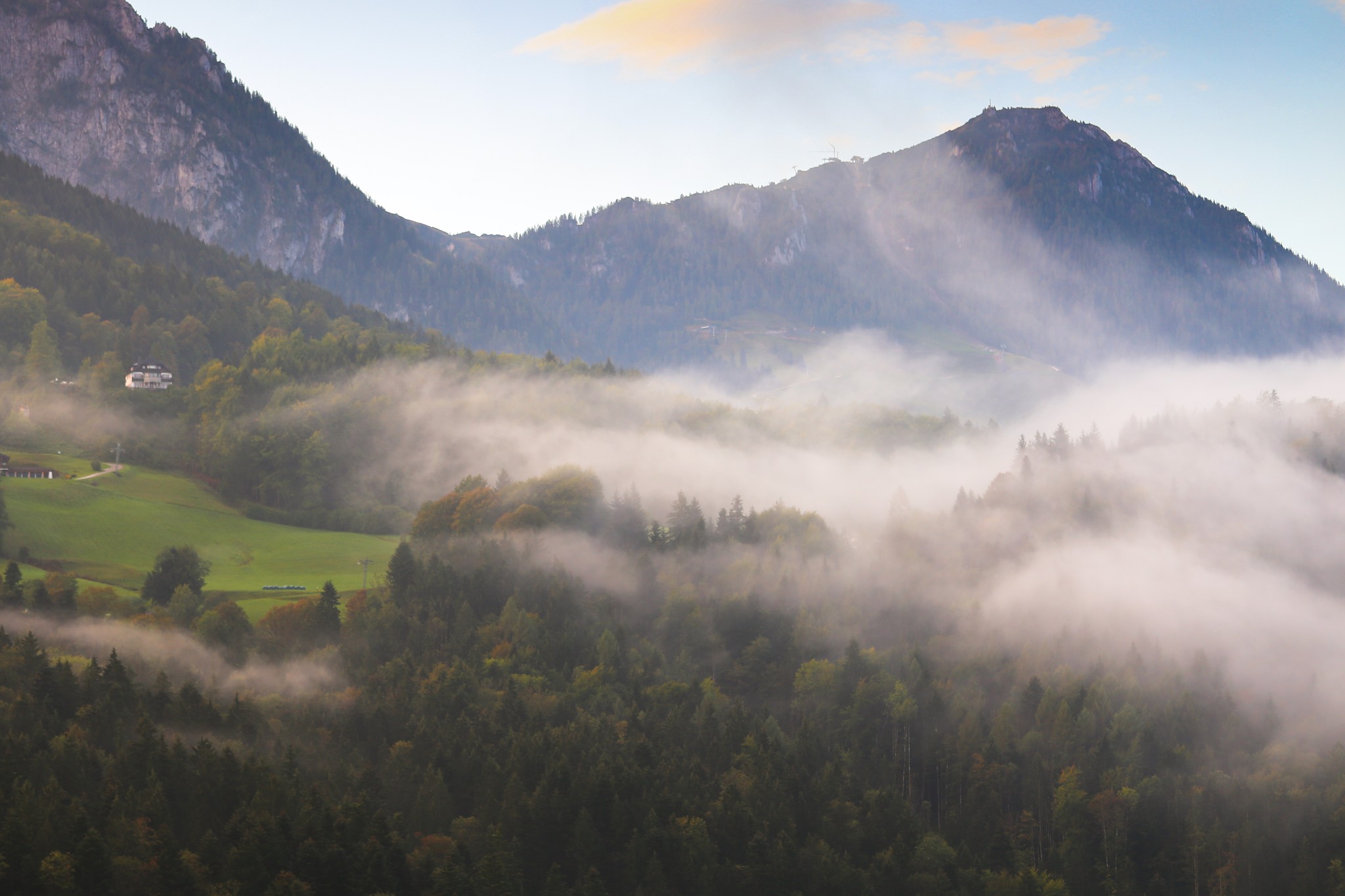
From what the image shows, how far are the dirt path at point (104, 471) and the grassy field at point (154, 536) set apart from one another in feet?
3.83

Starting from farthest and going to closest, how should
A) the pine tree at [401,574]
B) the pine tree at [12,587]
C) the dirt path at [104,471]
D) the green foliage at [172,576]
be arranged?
the dirt path at [104,471]
the pine tree at [401,574]
the green foliage at [172,576]
the pine tree at [12,587]

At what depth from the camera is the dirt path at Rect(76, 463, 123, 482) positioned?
570 ft

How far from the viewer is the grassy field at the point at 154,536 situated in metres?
149

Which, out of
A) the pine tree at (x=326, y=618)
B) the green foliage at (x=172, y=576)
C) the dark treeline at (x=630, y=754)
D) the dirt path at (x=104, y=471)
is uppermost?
the dirt path at (x=104, y=471)

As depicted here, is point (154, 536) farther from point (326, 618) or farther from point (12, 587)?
point (12, 587)

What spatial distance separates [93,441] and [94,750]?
368 feet

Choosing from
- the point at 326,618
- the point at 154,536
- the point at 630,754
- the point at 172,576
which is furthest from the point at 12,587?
the point at 630,754

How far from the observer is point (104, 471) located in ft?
595

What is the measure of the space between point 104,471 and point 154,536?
25592 mm

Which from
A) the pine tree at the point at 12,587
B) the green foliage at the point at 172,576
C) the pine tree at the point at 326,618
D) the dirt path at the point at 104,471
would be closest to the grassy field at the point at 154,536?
the dirt path at the point at 104,471

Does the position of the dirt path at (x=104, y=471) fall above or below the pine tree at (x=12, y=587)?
above

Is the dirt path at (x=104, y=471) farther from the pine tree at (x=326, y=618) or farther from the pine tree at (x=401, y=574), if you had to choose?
the pine tree at (x=326, y=618)

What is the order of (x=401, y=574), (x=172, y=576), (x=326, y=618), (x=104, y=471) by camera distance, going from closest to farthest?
(x=326, y=618) < (x=172, y=576) < (x=401, y=574) < (x=104, y=471)

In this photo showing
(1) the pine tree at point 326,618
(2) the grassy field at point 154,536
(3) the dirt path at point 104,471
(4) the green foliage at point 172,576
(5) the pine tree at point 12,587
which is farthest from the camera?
(3) the dirt path at point 104,471
